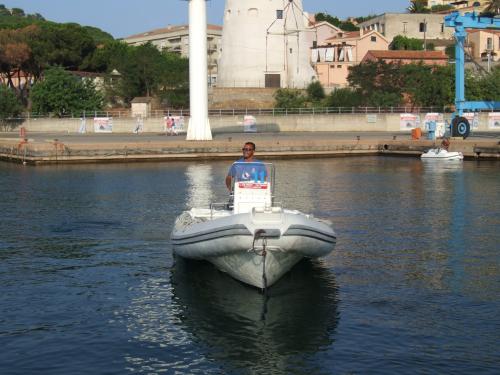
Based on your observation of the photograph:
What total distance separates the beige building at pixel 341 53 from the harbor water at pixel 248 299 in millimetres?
74216

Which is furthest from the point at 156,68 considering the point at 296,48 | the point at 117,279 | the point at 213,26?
the point at 117,279

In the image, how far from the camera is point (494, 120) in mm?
70625

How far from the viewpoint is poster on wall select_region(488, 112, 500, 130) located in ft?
231

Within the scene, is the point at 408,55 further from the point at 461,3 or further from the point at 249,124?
the point at 461,3

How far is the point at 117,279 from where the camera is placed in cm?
1742

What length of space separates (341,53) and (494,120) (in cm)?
4158

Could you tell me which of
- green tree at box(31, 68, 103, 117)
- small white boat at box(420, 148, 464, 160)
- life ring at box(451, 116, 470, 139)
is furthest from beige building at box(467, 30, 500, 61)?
small white boat at box(420, 148, 464, 160)

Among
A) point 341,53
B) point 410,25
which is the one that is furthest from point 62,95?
point 410,25

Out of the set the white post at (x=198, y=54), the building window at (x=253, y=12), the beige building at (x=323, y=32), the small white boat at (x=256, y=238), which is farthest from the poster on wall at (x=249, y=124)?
the small white boat at (x=256, y=238)

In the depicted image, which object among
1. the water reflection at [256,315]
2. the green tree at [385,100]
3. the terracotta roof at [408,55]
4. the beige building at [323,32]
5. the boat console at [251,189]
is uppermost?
the beige building at [323,32]

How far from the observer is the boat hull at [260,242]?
14.6 m

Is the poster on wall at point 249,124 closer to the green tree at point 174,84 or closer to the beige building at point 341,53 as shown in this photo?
the green tree at point 174,84

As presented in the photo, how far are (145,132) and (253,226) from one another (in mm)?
57831

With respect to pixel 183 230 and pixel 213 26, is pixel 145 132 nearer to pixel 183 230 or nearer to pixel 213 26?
pixel 183 230
